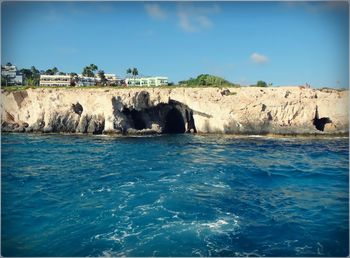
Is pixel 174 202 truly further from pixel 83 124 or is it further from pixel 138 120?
pixel 138 120

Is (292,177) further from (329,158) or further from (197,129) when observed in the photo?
(197,129)

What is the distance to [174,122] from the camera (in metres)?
63.1

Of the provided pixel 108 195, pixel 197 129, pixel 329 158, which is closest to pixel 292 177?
pixel 329 158

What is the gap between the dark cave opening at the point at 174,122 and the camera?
61.6m

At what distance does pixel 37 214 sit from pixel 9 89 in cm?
5023

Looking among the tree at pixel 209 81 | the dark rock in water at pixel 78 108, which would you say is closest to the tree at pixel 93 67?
the tree at pixel 209 81

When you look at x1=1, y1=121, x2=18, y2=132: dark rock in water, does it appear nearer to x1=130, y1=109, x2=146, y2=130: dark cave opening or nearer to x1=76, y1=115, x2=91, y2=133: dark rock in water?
x1=76, y1=115, x2=91, y2=133: dark rock in water

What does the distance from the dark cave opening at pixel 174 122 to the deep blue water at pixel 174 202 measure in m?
20.7

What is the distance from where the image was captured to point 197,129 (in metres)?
58.5

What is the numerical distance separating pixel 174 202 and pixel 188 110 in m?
38.0

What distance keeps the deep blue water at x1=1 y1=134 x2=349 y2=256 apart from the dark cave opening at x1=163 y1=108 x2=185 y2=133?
813 inches

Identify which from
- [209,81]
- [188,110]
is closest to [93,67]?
[209,81]

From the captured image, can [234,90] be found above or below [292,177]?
above

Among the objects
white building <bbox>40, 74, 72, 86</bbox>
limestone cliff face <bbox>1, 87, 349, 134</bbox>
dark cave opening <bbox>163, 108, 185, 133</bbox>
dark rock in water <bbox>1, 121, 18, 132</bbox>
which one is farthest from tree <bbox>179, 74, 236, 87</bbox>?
white building <bbox>40, 74, 72, 86</bbox>
